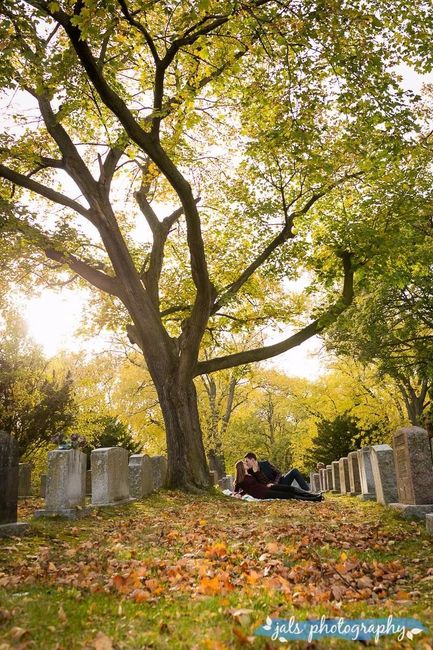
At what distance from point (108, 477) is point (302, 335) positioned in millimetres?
6270

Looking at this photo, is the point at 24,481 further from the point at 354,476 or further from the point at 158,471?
the point at 354,476

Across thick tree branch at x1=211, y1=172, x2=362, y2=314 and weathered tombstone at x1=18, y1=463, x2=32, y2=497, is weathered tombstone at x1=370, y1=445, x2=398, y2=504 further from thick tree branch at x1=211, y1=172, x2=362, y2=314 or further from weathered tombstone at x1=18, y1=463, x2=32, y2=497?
weathered tombstone at x1=18, y1=463, x2=32, y2=497

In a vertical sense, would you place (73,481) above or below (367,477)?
above

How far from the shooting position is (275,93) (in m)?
10.2

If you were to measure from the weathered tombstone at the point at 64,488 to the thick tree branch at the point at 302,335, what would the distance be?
17.7ft

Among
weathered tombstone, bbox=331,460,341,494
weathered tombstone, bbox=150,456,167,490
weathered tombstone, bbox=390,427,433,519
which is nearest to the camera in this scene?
weathered tombstone, bbox=390,427,433,519

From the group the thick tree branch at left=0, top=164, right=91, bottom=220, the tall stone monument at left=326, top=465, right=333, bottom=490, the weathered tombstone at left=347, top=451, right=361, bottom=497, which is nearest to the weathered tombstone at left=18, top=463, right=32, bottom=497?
the thick tree branch at left=0, top=164, right=91, bottom=220

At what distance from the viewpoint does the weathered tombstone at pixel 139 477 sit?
12.4 meters

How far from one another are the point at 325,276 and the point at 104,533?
359 inches

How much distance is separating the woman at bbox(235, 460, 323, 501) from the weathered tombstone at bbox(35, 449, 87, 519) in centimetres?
599

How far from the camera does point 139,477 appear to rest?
41.1ft

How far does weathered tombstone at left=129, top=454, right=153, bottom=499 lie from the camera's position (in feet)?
40.7

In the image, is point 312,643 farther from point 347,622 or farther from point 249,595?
point 249,595

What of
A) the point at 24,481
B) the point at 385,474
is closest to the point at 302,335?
the point at 385,474
